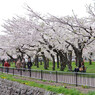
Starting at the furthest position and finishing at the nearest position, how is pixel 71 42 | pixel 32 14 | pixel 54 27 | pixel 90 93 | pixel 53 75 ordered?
pixel 71 42 → pixel 54 27 → pixel 32 14 → pixel 53 75 → pixel 90 93

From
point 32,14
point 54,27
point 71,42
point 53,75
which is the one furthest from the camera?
point 71,42

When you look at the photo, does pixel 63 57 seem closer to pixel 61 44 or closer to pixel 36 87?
pixel 61 44

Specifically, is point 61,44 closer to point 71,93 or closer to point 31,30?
point 31,30

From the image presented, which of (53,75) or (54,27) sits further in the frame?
(54,27)

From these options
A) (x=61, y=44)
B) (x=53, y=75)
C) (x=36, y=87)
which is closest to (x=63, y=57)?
(x=61, y=44)

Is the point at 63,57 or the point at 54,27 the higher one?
the point at 54,27

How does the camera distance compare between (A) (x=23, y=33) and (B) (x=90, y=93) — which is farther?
(A) (x=23, y=33)

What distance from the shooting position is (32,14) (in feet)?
46.5

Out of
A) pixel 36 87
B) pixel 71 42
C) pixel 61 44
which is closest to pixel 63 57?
pixel 61 44

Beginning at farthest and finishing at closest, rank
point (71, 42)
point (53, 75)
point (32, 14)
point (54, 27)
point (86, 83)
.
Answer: point (71, 42) → point (54, 27) → point (32, 14) → point (53, 75) → point (86, 83)

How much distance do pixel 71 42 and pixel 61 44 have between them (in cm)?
216

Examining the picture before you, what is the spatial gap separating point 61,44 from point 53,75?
5870 mm

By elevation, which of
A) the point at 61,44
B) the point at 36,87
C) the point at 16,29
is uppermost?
the point at 16,29

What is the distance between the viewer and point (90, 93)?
26.8ft
